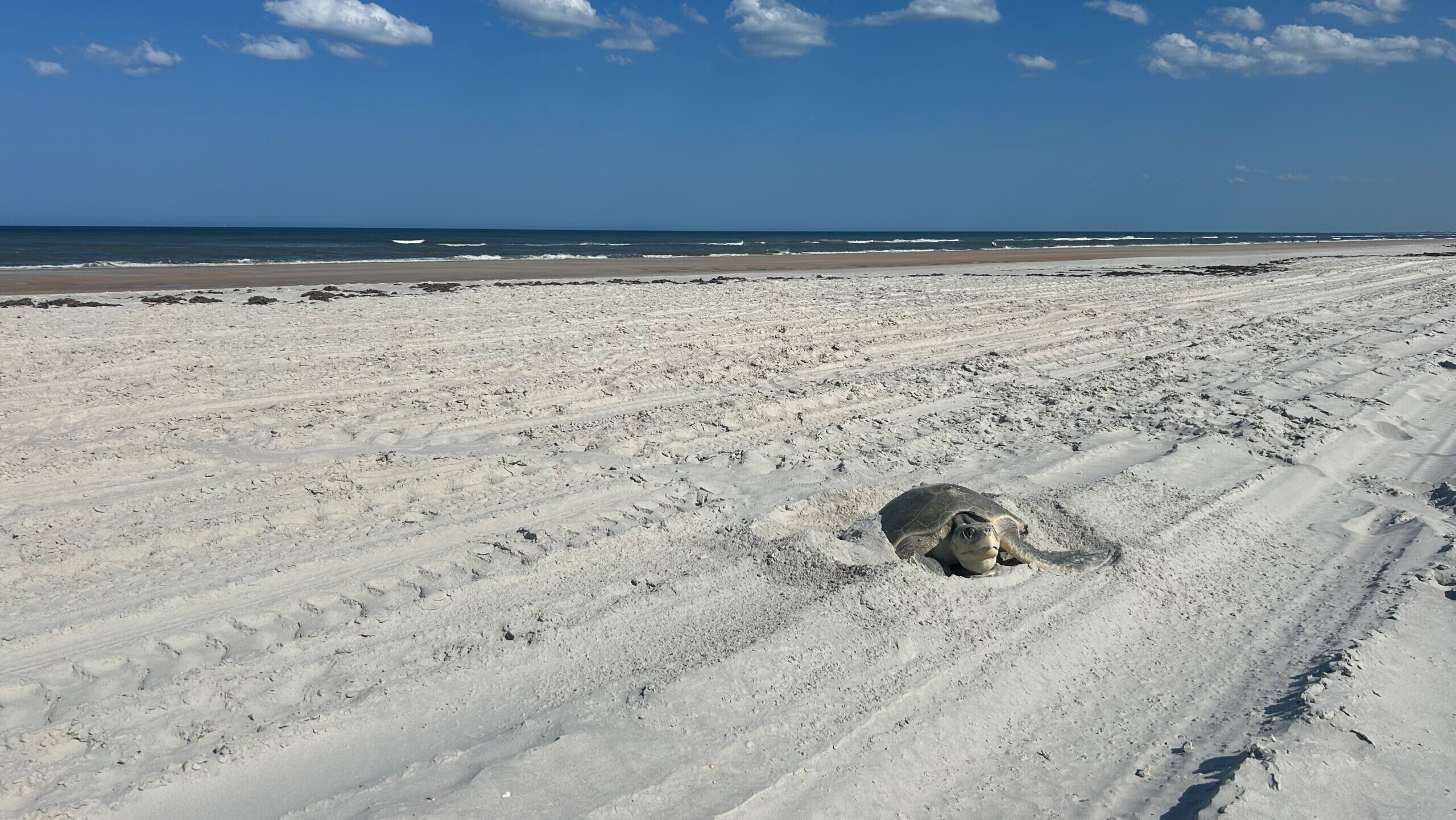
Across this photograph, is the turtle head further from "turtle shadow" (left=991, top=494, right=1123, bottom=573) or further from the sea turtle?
"turtle shadow" (left=991, top=494, right=1123, bottom=573)

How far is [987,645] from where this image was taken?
10.9ft

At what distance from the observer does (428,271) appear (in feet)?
82.1

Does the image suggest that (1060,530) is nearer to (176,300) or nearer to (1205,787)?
(1205,787)

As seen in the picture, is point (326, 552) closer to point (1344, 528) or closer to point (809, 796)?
point (809, 796)

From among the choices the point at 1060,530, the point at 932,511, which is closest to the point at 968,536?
the point at 932,511

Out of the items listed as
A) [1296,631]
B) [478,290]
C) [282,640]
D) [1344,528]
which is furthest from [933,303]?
[282,640]

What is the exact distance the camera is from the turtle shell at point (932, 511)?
4027 millimetres

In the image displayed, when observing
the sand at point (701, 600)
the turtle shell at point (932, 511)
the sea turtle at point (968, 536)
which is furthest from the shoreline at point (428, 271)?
the sea turtle at point (968, 536)

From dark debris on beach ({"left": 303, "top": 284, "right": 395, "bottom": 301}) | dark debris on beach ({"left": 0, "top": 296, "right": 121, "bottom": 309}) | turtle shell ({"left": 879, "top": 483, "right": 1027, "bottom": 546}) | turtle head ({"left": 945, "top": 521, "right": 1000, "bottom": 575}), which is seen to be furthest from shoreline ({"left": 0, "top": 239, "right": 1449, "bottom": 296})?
turtle head ({"left": 945, "top": 521, "right": 1000, "bottom": 575})

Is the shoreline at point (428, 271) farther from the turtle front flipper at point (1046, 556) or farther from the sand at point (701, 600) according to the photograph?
the turtle front flipper at point (1046, 556)

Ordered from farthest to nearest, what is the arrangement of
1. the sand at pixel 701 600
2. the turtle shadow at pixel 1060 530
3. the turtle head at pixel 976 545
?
the turtle shadow at pixel 1060 530 < the turtle head at pixel 976 545 < the sand at pixel 701 600

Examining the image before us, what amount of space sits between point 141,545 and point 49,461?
1.76 metres

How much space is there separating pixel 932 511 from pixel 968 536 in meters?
0.28

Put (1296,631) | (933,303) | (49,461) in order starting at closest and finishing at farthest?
(1296,631) → (49,461) → (933,303)
